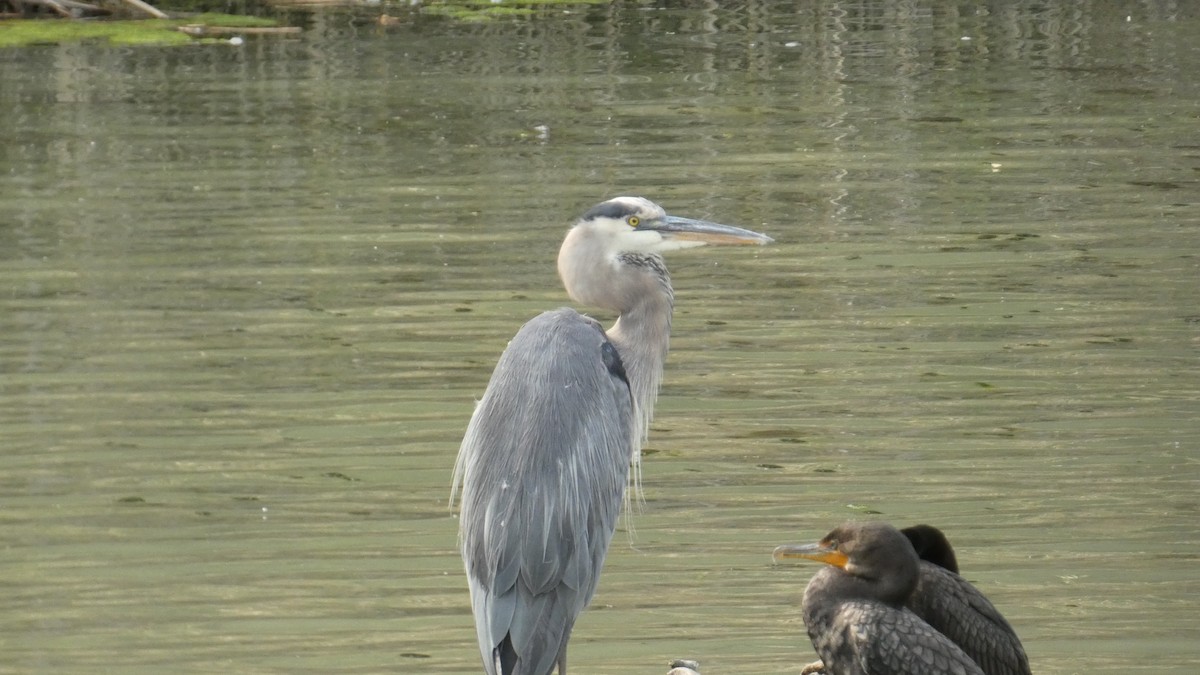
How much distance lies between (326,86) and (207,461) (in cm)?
641

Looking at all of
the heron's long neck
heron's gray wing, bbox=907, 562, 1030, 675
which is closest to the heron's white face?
the heron's long neck

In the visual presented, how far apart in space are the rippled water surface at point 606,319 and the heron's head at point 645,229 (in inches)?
37.7

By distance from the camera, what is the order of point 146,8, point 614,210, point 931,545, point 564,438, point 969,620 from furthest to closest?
point 146,8 < point 614,210 < point 931,545 < point 564,438 < point 969,620

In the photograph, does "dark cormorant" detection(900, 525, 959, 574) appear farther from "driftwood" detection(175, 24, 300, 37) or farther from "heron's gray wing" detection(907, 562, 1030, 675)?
"driftwood" detection(175, 24, 300, 37)

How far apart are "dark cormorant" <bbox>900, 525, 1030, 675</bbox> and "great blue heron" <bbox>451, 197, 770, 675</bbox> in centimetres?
79

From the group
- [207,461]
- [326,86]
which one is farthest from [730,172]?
[207,461]

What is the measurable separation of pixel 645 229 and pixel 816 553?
1110mm

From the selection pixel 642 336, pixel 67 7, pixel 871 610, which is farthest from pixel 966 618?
pixel 67 7

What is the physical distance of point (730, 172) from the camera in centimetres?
1033

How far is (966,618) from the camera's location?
4664 millimetres

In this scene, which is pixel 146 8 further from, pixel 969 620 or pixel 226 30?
pixel 969 620

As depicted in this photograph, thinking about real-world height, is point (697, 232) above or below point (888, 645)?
above

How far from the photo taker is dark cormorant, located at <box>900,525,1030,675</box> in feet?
15.1

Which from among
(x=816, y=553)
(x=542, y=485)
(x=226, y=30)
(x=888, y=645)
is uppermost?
(x=226, y=30)
